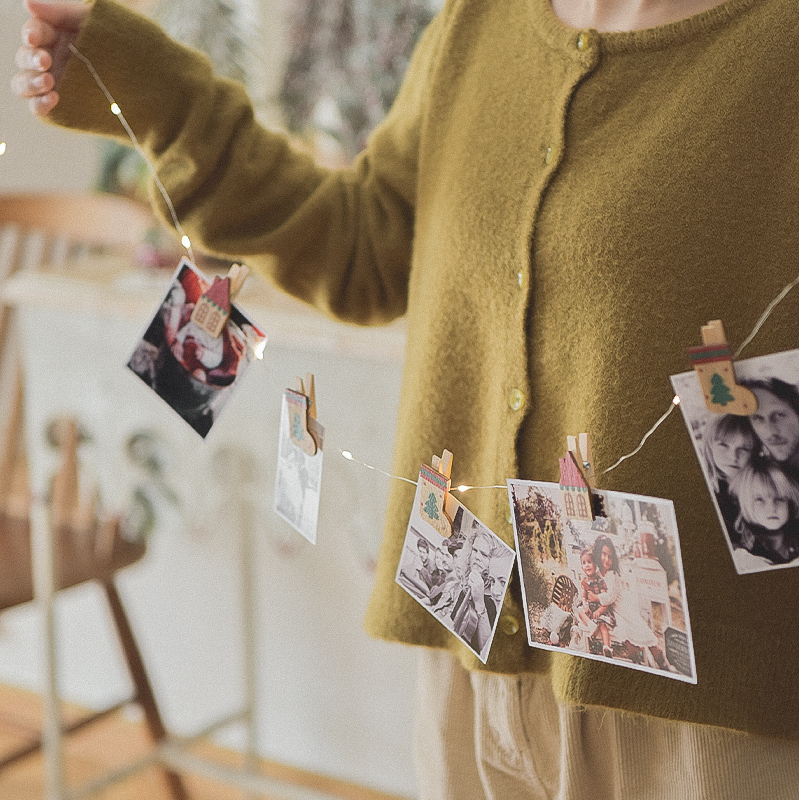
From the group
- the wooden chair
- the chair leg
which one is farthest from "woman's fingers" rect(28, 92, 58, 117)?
the chair leg

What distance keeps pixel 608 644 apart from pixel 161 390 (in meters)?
0.40

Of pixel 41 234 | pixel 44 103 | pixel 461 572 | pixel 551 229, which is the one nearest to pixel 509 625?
pixel 461 572

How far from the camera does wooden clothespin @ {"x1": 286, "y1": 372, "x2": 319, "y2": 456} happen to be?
2.26ft

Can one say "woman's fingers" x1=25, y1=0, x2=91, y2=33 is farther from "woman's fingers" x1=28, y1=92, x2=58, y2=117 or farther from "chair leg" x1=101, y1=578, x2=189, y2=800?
"chair leg" x1=101, y1=578, x2=189, y2=800

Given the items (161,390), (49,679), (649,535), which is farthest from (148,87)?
(49,679)

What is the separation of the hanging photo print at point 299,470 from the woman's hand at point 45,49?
30 cm

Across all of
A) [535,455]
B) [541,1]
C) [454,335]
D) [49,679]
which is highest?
[541,1]

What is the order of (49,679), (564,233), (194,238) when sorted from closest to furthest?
(564,233) → (194,238) → (49,679)

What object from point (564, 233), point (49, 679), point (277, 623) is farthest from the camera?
point (277, 623)

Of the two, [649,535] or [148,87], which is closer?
[649,535]

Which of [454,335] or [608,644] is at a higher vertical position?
[454,335]

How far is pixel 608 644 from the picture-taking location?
24.1 inches

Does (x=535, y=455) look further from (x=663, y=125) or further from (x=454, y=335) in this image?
(x=663, y=125)

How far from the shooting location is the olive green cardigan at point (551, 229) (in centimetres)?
63
